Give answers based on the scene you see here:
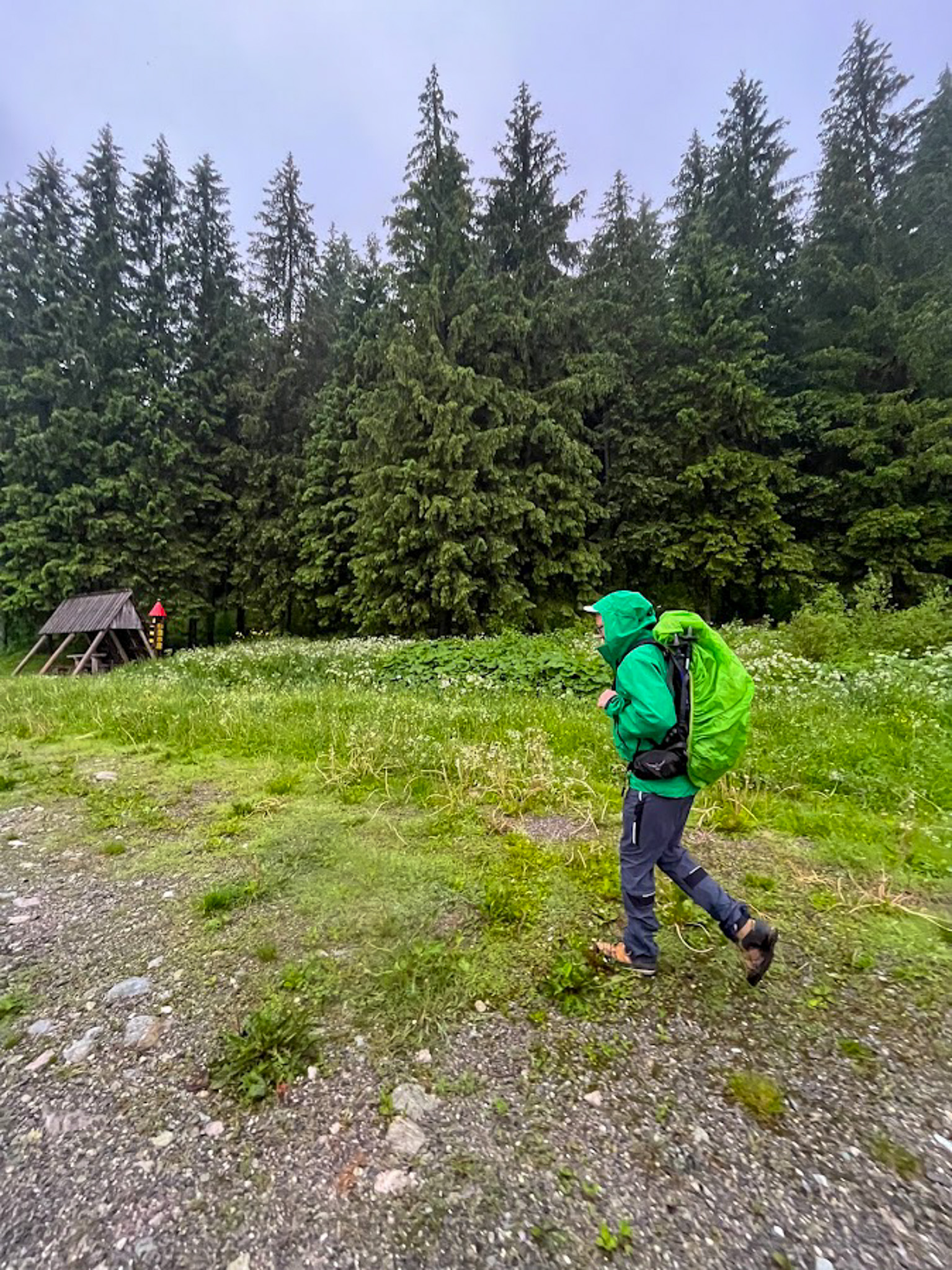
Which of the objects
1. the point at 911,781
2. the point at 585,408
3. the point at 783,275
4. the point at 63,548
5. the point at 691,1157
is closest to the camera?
the point at 691,1157

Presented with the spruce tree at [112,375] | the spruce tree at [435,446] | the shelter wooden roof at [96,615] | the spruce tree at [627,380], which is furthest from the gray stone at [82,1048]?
the spruce tree at [112,375]

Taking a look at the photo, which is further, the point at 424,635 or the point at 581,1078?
the point at 424,635

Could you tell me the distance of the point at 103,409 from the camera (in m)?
16.8

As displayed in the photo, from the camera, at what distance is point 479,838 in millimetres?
3932

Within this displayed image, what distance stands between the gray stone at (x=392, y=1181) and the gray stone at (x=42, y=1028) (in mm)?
1488

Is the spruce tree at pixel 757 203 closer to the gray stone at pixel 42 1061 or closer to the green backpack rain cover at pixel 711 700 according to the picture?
the green backpack rain cover at pixel 711 700

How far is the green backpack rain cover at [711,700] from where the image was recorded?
2250 mm

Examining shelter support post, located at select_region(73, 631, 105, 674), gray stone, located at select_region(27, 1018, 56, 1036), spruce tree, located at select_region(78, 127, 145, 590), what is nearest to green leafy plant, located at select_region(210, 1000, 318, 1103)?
gray stone, located at select_region(27, 1018, 56, 1036)

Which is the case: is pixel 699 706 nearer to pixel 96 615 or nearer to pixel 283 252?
pixel 96 615

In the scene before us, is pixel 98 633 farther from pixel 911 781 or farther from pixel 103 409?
pixel 911 781

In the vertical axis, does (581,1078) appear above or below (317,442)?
below

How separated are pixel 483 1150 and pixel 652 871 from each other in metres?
→ 1.13

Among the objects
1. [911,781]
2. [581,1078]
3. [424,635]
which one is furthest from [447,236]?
[581,1078]

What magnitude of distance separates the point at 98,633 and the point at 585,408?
1319cm
